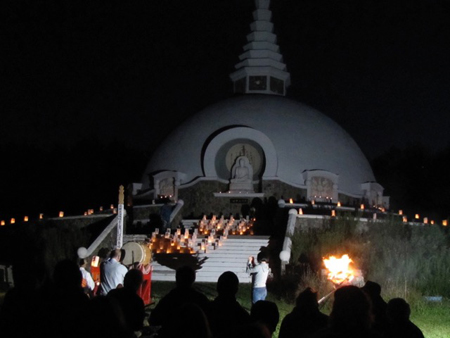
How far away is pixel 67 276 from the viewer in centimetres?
510

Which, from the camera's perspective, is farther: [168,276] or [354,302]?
[168,276]

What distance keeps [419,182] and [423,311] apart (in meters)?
29.2

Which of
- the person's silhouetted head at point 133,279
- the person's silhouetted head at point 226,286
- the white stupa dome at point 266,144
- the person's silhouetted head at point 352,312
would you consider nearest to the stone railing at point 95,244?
the white stupa dome at point 266,144

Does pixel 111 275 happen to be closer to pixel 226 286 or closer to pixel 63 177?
pixel 226 286

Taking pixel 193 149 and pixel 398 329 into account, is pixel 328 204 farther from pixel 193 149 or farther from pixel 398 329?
pixel 398 329

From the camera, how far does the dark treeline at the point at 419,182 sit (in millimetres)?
37656

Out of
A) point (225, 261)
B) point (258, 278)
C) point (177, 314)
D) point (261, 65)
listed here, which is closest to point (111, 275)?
point (258, 278)

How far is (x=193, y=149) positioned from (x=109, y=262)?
71.1 feet

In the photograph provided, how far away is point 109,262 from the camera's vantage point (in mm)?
8984

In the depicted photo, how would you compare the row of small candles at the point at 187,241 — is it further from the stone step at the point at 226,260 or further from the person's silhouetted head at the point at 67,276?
the person's silhouetted head at the point at 67,276

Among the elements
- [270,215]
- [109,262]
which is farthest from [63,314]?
[270,215]

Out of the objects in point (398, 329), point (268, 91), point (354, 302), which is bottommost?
point (398, 329)

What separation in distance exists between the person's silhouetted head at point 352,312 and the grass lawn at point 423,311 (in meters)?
6.08

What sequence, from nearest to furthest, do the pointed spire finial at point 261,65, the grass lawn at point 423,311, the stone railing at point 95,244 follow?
the grass lawn at point 423,311 → the stone railing at point 95,244 → the pointed spire finial at point 261,65
